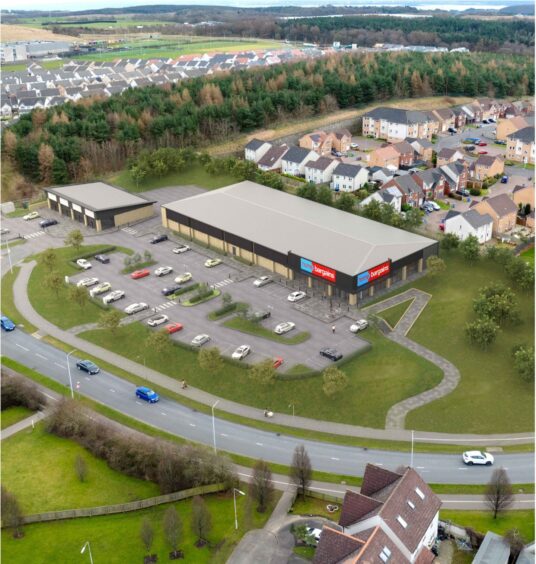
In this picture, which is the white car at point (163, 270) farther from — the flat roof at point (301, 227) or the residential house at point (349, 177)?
the residential house at point (349, 177)

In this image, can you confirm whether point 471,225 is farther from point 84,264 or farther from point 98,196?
point 98,196

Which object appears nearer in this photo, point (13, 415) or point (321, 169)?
point (13, 415)

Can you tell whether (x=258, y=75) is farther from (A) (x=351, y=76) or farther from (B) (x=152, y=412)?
(B) (x=152, y=412)

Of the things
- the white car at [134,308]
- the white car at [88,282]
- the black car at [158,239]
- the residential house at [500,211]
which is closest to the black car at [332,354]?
the white car at [134,308]

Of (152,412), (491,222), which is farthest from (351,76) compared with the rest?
(152,412)

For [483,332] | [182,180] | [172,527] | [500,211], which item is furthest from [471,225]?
[172,527]

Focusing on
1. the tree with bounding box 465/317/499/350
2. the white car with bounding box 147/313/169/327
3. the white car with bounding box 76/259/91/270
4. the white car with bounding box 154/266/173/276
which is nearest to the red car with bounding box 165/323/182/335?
the white car with bounding box 147/313/169/327
